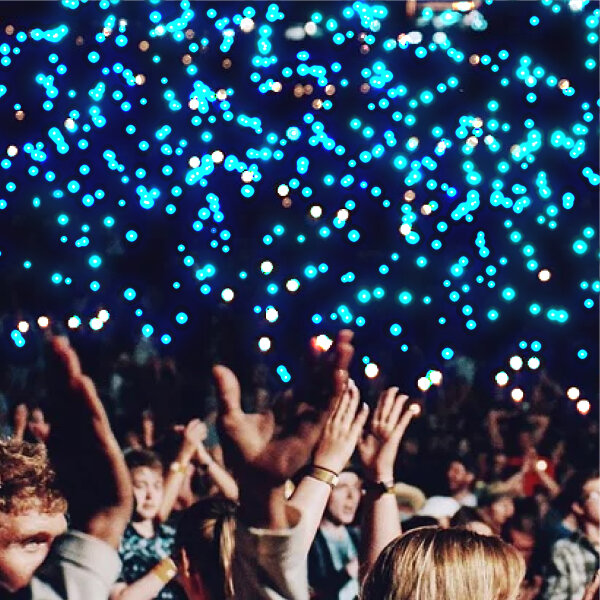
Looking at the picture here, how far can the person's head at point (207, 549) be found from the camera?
293cm

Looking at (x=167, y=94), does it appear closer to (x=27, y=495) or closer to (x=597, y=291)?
(x=27, y=495)

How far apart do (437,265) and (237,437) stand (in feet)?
2.82

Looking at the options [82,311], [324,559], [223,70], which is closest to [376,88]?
[223,70]

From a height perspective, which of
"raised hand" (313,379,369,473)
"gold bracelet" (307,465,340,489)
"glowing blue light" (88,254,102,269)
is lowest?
"gold bracelet" (307,465,340,489)

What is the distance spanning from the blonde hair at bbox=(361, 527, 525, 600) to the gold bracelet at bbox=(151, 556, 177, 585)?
64.9 inches

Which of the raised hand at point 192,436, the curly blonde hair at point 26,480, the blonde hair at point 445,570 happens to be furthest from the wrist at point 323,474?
the blonde hair at point 445,570

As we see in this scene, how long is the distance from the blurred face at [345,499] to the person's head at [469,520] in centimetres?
33

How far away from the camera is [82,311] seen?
3.10 m

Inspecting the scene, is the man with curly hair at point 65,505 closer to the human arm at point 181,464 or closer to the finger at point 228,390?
the human arm at point 181,464

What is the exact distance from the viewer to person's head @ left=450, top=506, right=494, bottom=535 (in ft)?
10.1

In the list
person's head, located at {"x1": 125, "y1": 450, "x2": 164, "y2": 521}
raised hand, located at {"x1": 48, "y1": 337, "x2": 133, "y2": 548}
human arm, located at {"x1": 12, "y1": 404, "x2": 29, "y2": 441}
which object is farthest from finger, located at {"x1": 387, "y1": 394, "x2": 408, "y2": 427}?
human arm, located at {"x1": 12, "y1": 404, "x2": 29, "y2": 441}

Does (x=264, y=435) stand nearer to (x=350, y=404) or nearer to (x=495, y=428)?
(x=350, y=404)

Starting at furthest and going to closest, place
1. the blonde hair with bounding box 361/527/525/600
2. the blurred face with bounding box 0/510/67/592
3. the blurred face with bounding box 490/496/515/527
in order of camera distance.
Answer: the blurred face with bounding box 490/496/515/527
the blurred face with bounding box 0/510/67/592
the blonde hair with bounding box 361/527/525/600

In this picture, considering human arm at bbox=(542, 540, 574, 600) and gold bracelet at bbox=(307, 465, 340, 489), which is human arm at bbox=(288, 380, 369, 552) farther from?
human arm at bbox=(542, 540, 574, 600)
